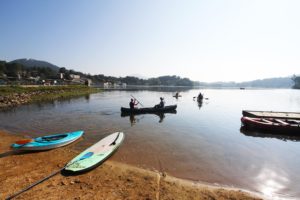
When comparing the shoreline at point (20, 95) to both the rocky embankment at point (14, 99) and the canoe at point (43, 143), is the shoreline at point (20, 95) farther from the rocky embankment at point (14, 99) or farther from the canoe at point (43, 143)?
the canoe at point (43, 143)

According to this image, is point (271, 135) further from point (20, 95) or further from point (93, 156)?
point (20, 95)

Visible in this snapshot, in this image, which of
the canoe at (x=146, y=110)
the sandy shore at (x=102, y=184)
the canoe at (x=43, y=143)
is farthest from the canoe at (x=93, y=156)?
the canoe at (x=146, y=110)

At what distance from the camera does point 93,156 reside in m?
8.60

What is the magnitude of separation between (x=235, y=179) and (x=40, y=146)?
11358mm

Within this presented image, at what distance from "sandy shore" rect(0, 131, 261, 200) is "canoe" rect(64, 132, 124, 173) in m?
0.32

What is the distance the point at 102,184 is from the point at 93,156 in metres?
2.37

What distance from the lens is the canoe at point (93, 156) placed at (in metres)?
7.36

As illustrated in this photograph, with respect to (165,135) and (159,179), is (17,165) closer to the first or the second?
(159,179)

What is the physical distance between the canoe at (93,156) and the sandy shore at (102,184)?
0.32 metres

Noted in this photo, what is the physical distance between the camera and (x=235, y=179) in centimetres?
808

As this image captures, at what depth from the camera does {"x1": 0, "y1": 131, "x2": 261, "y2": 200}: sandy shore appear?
19.2ft

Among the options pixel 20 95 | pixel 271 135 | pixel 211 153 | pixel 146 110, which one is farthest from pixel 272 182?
pixel 20 95

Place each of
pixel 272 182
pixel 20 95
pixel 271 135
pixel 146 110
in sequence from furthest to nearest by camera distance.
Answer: pixel 20 95 → pixel 146 110 → pixel 271 135 → pixel 272 182

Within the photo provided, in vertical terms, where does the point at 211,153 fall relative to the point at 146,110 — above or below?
below
